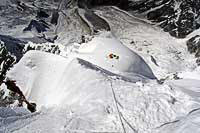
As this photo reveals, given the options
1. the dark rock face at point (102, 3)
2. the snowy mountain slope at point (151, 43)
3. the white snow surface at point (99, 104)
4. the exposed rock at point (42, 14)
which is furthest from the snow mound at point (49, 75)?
the exposed rock at point (42, 14)

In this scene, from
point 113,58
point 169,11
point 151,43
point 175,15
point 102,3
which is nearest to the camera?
point 113,58

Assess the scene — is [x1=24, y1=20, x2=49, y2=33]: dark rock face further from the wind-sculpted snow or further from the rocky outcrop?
the wind-sculpted snow

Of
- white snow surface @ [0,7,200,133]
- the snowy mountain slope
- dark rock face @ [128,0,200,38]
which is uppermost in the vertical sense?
white snow surface @ [0,7,200,133]

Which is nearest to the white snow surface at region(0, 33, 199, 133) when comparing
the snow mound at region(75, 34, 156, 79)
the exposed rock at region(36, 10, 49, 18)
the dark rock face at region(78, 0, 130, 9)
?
the snow mound at region(75, 34, 156, 79)

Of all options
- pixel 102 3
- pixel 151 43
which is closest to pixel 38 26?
pixel 102 3

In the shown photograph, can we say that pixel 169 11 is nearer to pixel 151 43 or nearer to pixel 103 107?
pixel 151 43

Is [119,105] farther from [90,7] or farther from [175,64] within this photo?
[90,7]

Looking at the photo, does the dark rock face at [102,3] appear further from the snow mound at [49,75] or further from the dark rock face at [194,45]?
the snow mound at [49,75]
